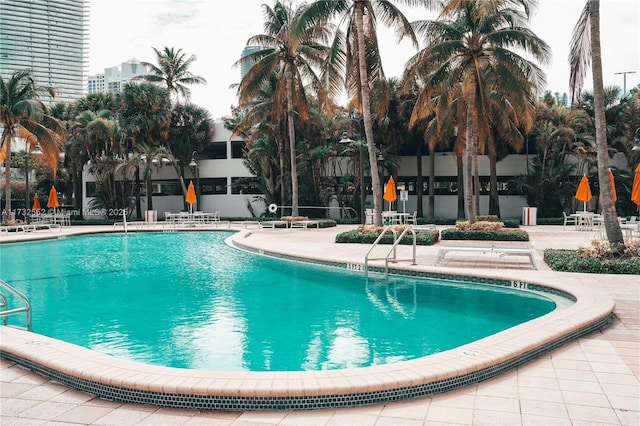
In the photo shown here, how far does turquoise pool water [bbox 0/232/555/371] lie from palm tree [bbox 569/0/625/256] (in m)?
3.28

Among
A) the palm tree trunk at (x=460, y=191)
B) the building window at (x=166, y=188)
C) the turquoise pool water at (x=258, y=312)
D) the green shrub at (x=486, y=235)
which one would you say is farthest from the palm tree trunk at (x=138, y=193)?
the green shrub at (x=486, y=235)

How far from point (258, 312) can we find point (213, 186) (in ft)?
87.1

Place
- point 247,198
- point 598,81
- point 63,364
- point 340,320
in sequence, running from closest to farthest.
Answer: point 63,364, point 340,320, point 598,81, point 247,198

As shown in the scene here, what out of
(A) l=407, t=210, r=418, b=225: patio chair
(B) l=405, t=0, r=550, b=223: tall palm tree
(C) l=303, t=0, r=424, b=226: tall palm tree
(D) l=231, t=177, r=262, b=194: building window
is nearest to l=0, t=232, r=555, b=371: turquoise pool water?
(C) l=303, t=0, r=424, b=226: tall palm tree

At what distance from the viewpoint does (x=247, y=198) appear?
33156mm

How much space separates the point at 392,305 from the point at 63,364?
220 inches

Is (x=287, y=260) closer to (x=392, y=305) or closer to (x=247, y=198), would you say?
(x=392, y=305)

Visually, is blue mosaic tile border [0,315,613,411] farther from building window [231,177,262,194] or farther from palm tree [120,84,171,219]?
building window [231,177,262,194]

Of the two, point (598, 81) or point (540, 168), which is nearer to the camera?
point (598, 81)

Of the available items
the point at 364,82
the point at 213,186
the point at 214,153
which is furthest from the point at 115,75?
the point at 364,82

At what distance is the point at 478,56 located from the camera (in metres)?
17.1

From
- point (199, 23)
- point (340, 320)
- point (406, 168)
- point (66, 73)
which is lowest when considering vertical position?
point (340, 320)

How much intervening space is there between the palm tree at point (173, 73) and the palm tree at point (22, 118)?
743 cm

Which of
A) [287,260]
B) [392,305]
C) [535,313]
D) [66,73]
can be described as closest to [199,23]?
[287,260]
